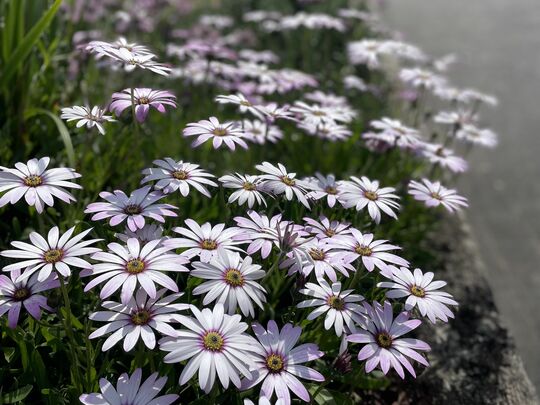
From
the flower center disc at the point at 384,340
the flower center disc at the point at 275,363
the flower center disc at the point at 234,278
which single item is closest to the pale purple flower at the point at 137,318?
the flower center disc at the point at 234,278

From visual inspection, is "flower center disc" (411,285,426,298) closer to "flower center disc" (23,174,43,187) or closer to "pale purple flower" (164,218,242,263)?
"pale purple flower" (164,218,242,263)

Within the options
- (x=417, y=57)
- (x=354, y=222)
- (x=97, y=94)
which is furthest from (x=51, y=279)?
(x=417, y=57)

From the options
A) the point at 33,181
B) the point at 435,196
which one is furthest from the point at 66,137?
the point at 435,196

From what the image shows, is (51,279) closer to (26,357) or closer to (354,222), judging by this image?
(26,357)

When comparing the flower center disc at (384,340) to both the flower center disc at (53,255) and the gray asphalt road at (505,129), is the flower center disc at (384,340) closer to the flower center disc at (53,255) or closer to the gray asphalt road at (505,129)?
the flower center disc at (53,255)

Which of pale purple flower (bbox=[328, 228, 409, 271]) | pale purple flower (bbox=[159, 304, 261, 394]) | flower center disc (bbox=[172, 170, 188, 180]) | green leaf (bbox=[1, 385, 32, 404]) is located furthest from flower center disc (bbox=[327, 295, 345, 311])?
green leaf (bbox=[1, 385, 32, 404])

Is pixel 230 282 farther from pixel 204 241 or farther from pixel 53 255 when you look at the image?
pixel 53 255
